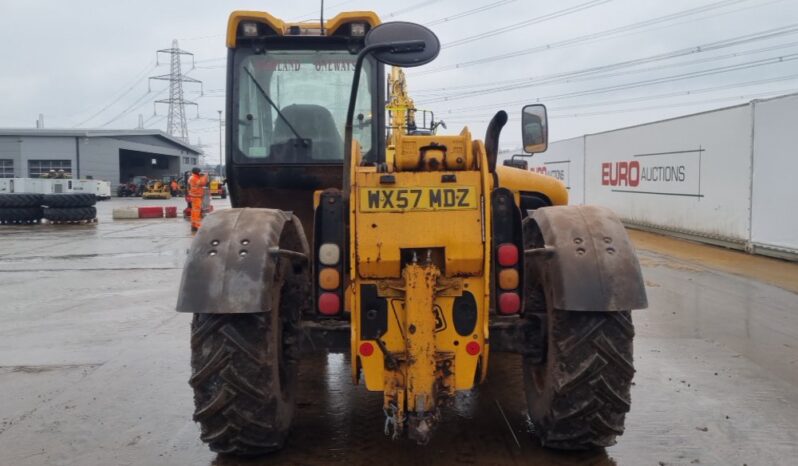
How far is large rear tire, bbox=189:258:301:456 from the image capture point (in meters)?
3.73

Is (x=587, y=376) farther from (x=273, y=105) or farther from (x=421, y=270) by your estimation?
(x=273, y=105)

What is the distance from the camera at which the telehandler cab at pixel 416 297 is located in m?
3.56

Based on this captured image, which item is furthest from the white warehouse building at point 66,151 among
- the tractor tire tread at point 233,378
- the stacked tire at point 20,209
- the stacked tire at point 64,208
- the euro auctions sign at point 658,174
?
the tractor tire tread at point 233,378

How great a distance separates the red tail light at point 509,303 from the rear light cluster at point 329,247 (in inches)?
34.3

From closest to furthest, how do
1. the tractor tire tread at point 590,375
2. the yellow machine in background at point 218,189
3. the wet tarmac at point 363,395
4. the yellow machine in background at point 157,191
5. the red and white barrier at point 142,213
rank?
1. the tractor tire tread at point 590,375
2. the wet tarmac at point 363,395
3. the red and white barrier at point 142,213
4. the yellow machine in background at point 218,189
5. the yellow machine in background at point 157,191

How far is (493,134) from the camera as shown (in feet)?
12.5

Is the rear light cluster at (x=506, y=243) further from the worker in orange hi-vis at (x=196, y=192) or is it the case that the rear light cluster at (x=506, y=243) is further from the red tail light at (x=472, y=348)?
the worker in orange hi-vis at (x=196, y=192)

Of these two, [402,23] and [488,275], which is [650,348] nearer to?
[488,275]

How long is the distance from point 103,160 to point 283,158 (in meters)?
52.0

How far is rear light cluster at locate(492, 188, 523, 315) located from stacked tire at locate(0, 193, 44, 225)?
24.9 m

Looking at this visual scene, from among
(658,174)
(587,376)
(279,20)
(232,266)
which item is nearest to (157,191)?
(658,174)

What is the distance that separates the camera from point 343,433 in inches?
174

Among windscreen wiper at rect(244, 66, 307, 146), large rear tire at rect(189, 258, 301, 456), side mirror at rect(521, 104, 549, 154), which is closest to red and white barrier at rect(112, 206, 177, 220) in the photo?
windscreen wiper at rect(244, 66, 307, 146)

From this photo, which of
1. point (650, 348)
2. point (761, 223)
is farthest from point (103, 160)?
point (650, 348)
